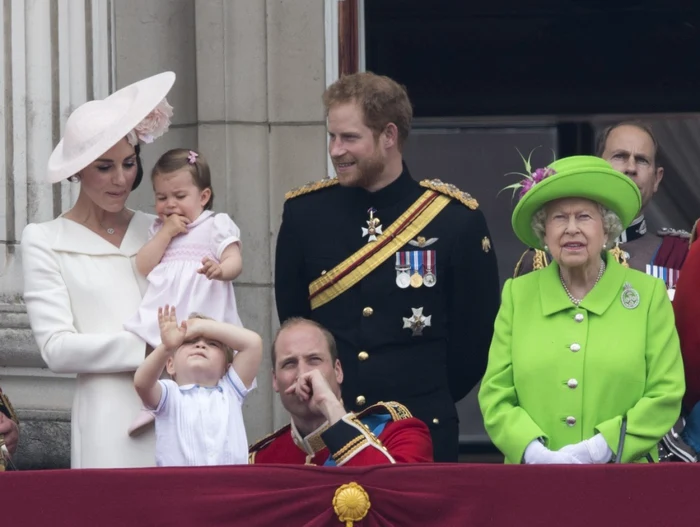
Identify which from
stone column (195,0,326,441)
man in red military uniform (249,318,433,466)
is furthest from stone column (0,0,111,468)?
man in red military uniform (249,318,433,466)

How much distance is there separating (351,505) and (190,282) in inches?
43.5

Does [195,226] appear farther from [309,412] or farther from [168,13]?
[168,13]

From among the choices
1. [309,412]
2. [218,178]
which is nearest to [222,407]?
[309,412]

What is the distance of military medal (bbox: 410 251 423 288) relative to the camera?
18.8 ft

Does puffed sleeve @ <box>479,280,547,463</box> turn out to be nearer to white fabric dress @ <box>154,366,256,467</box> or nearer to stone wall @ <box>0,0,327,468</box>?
white fabric dress @ <box>154,366,256,467</box>

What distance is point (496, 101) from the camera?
8.48 metres

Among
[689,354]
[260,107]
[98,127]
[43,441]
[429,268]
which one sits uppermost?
[260,107]

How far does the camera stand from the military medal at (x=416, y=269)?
18.8 ft

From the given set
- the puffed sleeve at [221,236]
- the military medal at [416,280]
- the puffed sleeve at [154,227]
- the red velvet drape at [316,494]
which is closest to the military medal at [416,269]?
the military medal at [416,280]

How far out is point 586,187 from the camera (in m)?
5.22

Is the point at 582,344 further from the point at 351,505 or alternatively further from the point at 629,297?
the point at 351,505

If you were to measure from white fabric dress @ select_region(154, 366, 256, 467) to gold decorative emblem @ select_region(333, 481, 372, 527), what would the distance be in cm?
50

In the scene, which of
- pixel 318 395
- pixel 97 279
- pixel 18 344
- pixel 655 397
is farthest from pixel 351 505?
pixel 18 344

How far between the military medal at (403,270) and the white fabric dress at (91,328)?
2.42 ft
